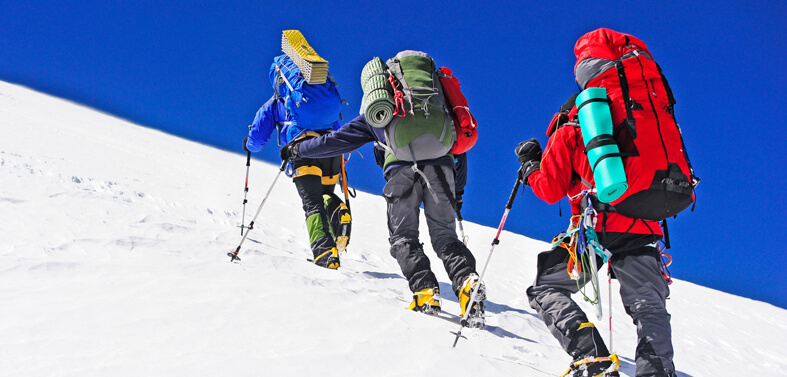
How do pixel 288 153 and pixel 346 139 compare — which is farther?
pixel 288 153

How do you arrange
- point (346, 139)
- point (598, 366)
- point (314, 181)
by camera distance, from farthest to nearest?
point (314, 181) < point (346, 139) < point (598, 366)

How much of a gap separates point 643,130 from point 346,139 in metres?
2.71


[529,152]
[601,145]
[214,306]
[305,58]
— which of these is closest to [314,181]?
[305,58]

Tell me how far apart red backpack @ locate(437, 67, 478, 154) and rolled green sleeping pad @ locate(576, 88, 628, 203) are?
4.99ft

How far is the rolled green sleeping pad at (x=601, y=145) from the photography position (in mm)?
3037

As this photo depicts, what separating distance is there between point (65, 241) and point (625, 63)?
194 inches

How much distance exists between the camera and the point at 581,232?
136 inches

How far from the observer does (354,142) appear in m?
5.00

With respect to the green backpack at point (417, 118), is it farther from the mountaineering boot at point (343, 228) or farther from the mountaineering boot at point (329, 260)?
the mountaineering boot at point (343, 228)

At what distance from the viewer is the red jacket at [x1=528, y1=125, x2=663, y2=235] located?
3354mm

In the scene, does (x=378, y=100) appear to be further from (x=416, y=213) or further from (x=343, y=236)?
(x=343, y=236)

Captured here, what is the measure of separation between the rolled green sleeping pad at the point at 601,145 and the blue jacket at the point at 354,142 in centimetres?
175

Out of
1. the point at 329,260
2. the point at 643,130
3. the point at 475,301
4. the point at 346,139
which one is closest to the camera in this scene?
the point at 643,130

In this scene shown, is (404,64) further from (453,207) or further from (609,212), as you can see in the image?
(609,212)
